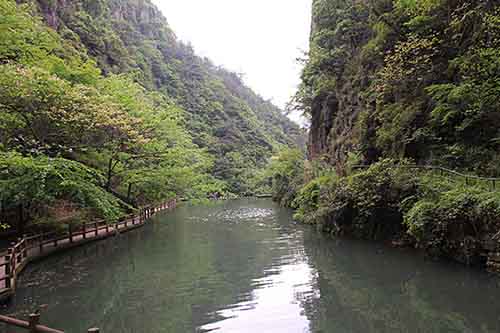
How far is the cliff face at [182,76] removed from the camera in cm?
5771

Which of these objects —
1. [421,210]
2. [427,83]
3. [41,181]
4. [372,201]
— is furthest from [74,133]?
[427,83]

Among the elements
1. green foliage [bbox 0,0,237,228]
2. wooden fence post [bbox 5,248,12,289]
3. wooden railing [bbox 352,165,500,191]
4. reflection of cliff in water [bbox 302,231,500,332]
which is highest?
green foliage [bbox 0,0,237,228]

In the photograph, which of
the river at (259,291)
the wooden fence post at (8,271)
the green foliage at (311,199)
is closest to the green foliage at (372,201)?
the river at (259,291)

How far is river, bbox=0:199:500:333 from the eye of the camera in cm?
899

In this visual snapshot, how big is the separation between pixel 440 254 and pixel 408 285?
290cm

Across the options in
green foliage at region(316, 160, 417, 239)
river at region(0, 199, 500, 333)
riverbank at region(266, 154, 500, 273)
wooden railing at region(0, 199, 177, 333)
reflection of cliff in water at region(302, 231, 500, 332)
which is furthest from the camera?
green foliage at region(316, 160, 417, 239)

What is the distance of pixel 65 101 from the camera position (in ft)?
60.1

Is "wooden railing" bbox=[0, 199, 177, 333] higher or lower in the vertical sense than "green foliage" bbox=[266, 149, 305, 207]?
lower

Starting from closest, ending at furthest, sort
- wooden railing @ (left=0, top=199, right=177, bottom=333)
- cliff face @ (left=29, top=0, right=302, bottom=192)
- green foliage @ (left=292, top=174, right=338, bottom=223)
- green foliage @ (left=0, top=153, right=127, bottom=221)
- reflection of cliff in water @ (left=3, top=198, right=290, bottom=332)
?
reflection of cliff in water @ (left=3, top=198, right=290, bottom=332) → wooden railing @ (left=0, top=199, right=177, bottom=333) → green foliage @ (left=0, top=153, right=127, bottom=221) → green foliage @ (left=292, top=174, right=338, bottom=223) → cliff face @ (left=29, top=0, right=302, bottom=192)

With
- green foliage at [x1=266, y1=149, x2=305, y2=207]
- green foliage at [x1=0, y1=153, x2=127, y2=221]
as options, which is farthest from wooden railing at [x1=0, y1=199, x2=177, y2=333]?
green foliage at [x1=266, y1=149, x2=305, y2=207]

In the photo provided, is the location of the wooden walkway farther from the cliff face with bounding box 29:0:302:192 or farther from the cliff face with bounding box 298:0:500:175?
the cliff face with bounding box 29:0:302:192

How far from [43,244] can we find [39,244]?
11.3 inches

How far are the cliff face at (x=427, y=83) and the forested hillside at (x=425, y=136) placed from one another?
0.05 meters

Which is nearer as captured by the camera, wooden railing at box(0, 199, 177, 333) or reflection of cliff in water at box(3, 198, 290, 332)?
reflection of cliff in water at box(3, 198, 290, 332)
